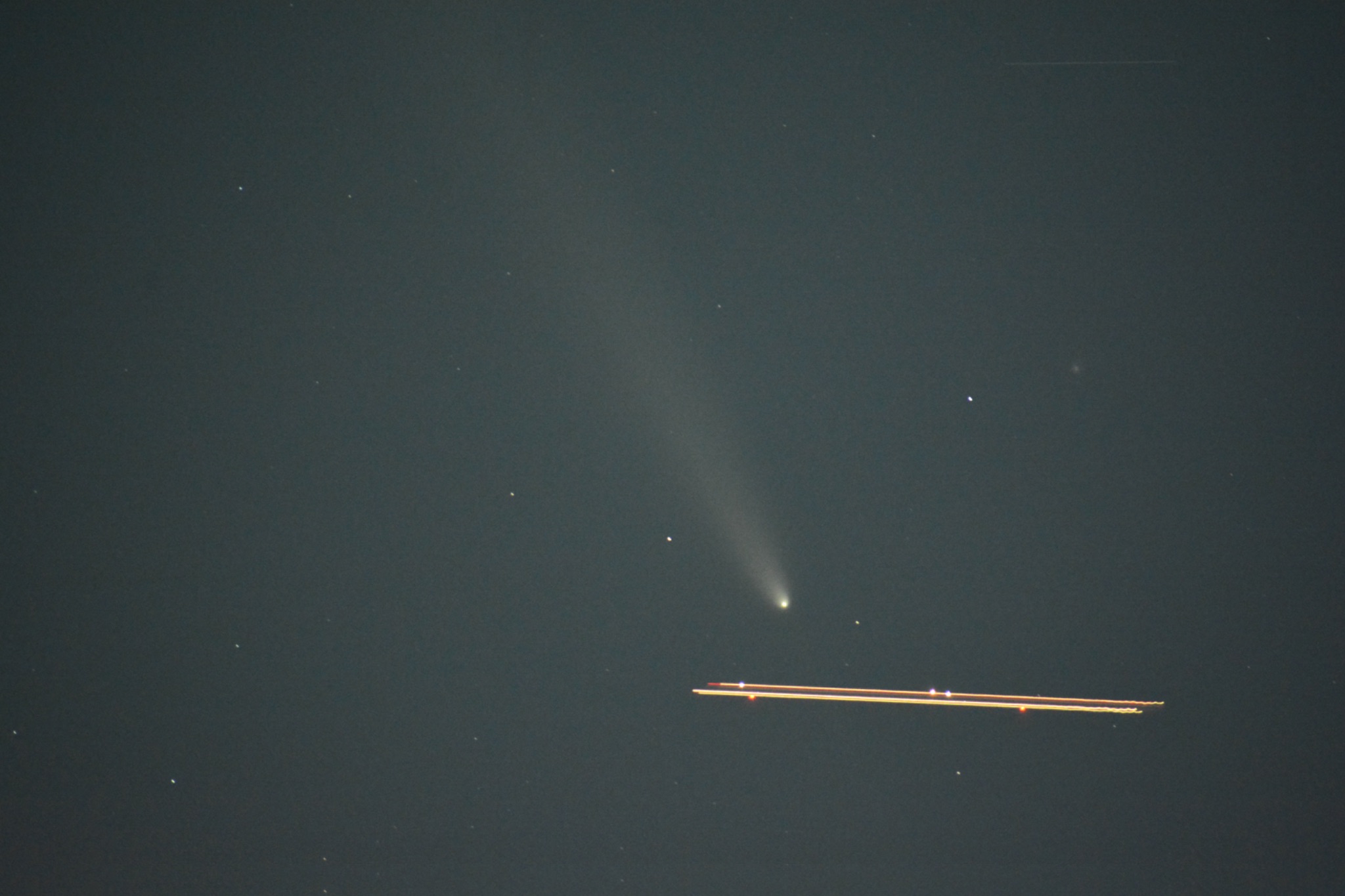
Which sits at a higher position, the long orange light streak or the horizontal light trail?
the horizontal light trail

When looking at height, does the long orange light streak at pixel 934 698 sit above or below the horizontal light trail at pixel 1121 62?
below

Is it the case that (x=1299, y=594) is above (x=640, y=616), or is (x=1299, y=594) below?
above

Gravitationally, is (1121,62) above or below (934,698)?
above

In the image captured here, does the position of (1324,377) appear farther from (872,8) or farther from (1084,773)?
(872,8)

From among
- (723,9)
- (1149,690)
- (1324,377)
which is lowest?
(1149,690)

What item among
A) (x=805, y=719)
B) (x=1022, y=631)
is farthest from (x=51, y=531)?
(x=1022, y=631)

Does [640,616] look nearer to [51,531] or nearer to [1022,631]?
[1022,631]
